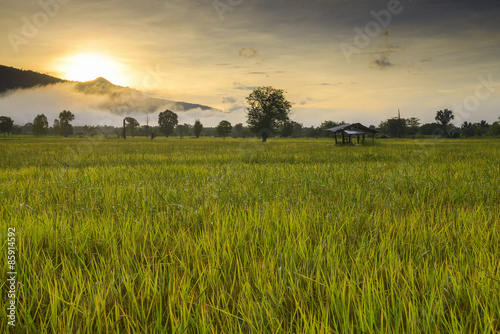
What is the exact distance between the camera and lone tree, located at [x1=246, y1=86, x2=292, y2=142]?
6656 cm

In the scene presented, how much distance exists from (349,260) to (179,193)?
148 inches

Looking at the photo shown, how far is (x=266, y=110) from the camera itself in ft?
219

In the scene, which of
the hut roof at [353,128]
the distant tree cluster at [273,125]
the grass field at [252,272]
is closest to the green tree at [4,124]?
the distant tree cluster at [273,125]

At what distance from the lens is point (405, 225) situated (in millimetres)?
3451

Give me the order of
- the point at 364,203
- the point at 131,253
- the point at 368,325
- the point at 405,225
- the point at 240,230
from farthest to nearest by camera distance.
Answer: the point at 364,203 → the point at 405,225 → the point at 240,230 → the point at 131,253 → the point at 368,325

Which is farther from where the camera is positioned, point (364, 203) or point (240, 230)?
point (364, 203)

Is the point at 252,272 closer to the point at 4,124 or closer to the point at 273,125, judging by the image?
the point at 273,125

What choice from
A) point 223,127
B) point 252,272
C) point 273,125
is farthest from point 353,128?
point 223,127

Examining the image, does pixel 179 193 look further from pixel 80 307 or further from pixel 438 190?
pixel 438 190

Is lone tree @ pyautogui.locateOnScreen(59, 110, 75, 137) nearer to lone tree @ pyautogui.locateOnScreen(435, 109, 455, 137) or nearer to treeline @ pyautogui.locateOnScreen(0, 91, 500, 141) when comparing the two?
treeline @ pyautogui.locateOnScreen(0, 91, 500, 141)

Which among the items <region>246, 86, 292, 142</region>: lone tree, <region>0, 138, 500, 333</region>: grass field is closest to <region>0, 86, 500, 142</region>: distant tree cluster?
<region>246, 86, 292, 142</region>: lone tree

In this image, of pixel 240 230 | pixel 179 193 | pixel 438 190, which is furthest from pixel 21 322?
pixel 438 190

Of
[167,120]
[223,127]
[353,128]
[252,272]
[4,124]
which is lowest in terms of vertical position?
[252,272]

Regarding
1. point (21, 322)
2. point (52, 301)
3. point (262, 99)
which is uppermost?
point (262, 99)
